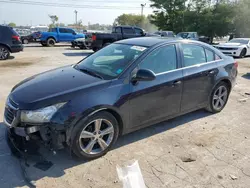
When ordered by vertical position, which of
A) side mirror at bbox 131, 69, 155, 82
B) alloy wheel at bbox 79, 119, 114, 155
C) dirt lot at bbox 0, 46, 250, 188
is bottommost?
dirt lot at bbox 0, 46, 250, 188

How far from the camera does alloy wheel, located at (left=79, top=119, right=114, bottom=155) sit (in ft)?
10.2

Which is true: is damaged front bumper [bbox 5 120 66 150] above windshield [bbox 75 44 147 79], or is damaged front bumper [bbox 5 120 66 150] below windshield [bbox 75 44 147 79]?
below

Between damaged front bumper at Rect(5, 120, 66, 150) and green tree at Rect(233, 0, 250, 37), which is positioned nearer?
damaged front bumper at Rect(5, 120, 66, 150)

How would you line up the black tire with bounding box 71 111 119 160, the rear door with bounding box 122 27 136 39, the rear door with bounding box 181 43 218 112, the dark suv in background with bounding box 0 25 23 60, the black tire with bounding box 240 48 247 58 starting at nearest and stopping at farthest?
the black tire with bounding box 71 111 119 160
the rear door with bounding box 181 43 218 112
the dark suv in background with bounding box 0 25 23 60
the black tire with bounding box 240 48 247 58
the rear door with bounding box 122 27 136 39

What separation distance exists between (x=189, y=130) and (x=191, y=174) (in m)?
1.31

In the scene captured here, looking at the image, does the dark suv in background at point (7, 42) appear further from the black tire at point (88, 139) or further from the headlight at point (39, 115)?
the black tire at point (88, 139)

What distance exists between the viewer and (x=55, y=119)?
282 cm

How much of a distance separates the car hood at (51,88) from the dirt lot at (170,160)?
850mm

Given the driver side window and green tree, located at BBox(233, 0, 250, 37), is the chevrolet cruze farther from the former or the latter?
green tree, located at BBox(233, 0, 250, 37)

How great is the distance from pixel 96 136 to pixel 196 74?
85.1 inches

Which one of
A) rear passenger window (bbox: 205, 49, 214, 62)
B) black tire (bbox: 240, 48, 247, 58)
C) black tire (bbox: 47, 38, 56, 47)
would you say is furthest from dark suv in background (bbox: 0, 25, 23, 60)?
black tire (bbox: 240, 48, 247, 58)

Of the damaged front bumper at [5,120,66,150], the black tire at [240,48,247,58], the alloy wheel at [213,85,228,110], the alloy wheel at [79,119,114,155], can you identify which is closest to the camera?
the damaged front bumper at [5,120,66,150]

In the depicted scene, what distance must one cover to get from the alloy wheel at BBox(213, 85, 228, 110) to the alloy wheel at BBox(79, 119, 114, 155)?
8.54 feet

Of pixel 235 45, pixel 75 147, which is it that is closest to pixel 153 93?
pixel 75 147
